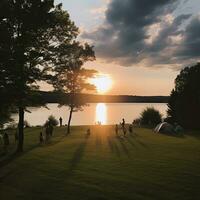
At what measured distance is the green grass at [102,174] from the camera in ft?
57.6

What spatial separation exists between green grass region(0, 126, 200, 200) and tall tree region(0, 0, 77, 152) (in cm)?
564

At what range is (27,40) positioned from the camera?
28.2 meters

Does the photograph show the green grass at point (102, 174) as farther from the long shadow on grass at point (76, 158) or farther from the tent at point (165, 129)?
the tent at point (165, 129)

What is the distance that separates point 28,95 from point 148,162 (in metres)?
10.9

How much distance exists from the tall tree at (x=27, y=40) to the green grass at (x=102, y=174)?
5.64m

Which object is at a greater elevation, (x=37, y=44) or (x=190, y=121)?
(x=37, y=44)

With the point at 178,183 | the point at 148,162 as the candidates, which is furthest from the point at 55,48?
the point at 178,183

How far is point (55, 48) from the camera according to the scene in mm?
31812

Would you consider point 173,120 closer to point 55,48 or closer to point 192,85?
point 192,85

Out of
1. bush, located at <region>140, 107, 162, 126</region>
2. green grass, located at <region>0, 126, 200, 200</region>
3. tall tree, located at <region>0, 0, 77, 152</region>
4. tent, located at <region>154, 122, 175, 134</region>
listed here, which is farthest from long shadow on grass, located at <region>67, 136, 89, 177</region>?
bush, located at <region>140, 107, 162, 126</region>

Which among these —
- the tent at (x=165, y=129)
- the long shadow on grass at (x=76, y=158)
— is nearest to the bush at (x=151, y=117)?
the tent at (x=165, y=129)

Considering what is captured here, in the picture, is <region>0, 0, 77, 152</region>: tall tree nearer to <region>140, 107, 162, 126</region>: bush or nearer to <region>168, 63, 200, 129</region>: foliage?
<region>168, 63, 200, 129</region>: foliage

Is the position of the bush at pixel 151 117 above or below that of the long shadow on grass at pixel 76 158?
above

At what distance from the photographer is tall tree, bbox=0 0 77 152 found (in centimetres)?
2562
